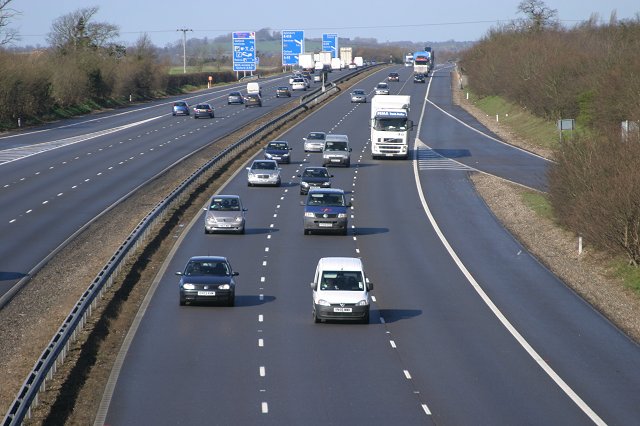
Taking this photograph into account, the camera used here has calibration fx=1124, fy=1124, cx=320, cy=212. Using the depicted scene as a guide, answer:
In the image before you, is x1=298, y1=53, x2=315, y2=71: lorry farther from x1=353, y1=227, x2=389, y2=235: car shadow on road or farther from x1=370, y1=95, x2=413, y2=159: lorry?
x1=353, y1=227, x2=389, y2=235: car shadow on road

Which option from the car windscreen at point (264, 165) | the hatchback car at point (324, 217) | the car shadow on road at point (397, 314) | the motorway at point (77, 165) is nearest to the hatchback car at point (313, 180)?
the car windscreen at point (264, 165)

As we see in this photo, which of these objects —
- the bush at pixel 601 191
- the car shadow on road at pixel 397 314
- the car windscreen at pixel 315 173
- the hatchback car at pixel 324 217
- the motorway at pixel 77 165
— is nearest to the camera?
the car shadow on road at pixel 397 314

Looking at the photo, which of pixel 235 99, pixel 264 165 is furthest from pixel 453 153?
pixel 235 99

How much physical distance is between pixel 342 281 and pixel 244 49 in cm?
10835

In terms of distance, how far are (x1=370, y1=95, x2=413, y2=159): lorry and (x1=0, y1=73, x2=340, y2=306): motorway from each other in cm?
1262

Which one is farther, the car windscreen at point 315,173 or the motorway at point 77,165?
the car windscreen at point 315,173

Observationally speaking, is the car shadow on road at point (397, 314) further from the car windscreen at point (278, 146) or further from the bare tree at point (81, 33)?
the bare tree at point (81, 33)

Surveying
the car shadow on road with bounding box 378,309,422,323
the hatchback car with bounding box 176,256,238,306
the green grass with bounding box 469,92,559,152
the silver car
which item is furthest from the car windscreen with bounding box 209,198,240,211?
the green grass with bounding box 469,92,559,152

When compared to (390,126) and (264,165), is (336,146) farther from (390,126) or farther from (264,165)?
(264,165)

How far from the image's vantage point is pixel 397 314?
99.5 feet

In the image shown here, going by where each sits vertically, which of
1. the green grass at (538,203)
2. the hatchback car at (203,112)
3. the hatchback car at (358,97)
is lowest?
the green grass at (538,203)

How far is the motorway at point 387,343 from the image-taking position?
20.8 meters

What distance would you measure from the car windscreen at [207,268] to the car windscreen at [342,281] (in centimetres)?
320

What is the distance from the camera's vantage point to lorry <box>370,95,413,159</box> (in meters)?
68.3
